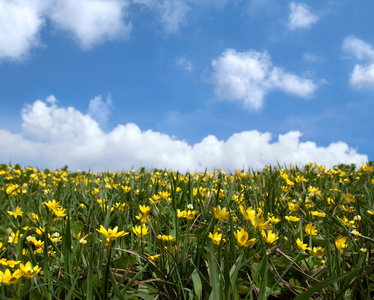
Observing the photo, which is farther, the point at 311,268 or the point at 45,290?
the point at 311,268

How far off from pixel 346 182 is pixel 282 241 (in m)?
2.91

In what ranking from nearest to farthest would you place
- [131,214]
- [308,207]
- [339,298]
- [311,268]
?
[339,298], [311,268], [131,214], [308,207]

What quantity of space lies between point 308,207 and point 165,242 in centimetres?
158

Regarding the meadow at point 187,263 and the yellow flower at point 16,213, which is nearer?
the meadow at point 187,263

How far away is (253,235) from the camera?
2.14 metres

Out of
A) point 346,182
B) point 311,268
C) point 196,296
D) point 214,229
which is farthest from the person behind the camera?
point 346,182

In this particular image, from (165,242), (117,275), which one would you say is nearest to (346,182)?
(165,242)

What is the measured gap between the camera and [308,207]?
300 centimetres

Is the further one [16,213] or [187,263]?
[16,213]

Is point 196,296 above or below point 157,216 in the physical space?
below

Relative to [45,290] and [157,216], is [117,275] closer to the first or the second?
[45,290]

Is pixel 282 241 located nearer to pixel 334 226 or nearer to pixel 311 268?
pixel 311 268

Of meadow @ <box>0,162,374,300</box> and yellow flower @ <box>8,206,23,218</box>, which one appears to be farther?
yellow flower @ <box>8,206,23,218</box>

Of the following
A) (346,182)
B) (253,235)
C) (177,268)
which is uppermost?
(346,182)
